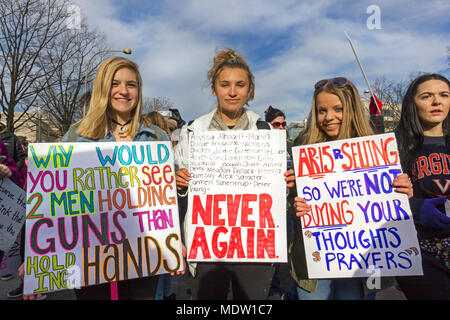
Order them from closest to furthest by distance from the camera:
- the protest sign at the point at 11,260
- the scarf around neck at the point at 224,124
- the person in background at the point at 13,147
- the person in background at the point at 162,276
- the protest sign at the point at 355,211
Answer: the protest sign at the point at 355,211, the scarf around neck at the point at 224,124, the person in background at the point at 162,276, the protest sign at the point at 11,260, the person in background at the point at 13,147

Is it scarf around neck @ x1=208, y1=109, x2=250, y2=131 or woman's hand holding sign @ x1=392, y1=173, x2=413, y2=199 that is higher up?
scarf around neck @ x1=208, y1=109, x2=250, y2=131

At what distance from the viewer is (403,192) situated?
1848 millimetres

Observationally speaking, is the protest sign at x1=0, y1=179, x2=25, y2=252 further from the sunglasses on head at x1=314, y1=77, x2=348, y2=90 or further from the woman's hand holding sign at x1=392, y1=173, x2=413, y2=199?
the woman's hand holding sign at x1=392, y1=173, x2=413, y2=199

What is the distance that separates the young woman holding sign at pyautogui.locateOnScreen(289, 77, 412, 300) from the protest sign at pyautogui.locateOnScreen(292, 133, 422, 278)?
0.29ft

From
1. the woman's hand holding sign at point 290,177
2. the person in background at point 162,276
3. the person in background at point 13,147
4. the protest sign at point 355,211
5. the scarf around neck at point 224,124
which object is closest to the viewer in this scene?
the protest sign at point 355,211

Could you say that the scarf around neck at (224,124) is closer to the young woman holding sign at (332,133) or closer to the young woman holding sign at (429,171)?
the young woman holding sign at (332,133)

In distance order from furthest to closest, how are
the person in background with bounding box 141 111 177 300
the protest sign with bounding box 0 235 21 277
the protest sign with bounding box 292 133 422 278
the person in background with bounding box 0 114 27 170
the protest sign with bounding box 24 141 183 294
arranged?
the person in background with bounding box 0 114 27 170
the protest sign with bounding box 0 235 21 277
the person in background with bounding box 141 111 177 300
the protest sign with bounding box 292 133 422 278
the protest sign with bounding box 24 141 183 294

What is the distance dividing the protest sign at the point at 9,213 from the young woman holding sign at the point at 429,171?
9.04 ft

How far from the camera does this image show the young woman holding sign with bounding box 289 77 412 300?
6.22 ft

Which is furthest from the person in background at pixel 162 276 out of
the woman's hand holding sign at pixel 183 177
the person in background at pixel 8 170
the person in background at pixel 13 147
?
the person in background at pixel 13 147

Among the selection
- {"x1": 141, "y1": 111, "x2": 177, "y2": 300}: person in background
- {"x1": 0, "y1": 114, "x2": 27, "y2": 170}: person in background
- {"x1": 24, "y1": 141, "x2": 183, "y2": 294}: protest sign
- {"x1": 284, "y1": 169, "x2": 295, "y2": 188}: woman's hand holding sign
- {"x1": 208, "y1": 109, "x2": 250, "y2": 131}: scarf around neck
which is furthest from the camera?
{"x1": 0, "y1": 114, "x2": 27, "y2": 170}: person in background

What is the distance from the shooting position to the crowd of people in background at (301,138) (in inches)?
73.9

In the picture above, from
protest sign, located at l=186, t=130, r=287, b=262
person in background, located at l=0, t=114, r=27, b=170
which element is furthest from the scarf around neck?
person in background, located at l=0, t=114, r=27, b=170
